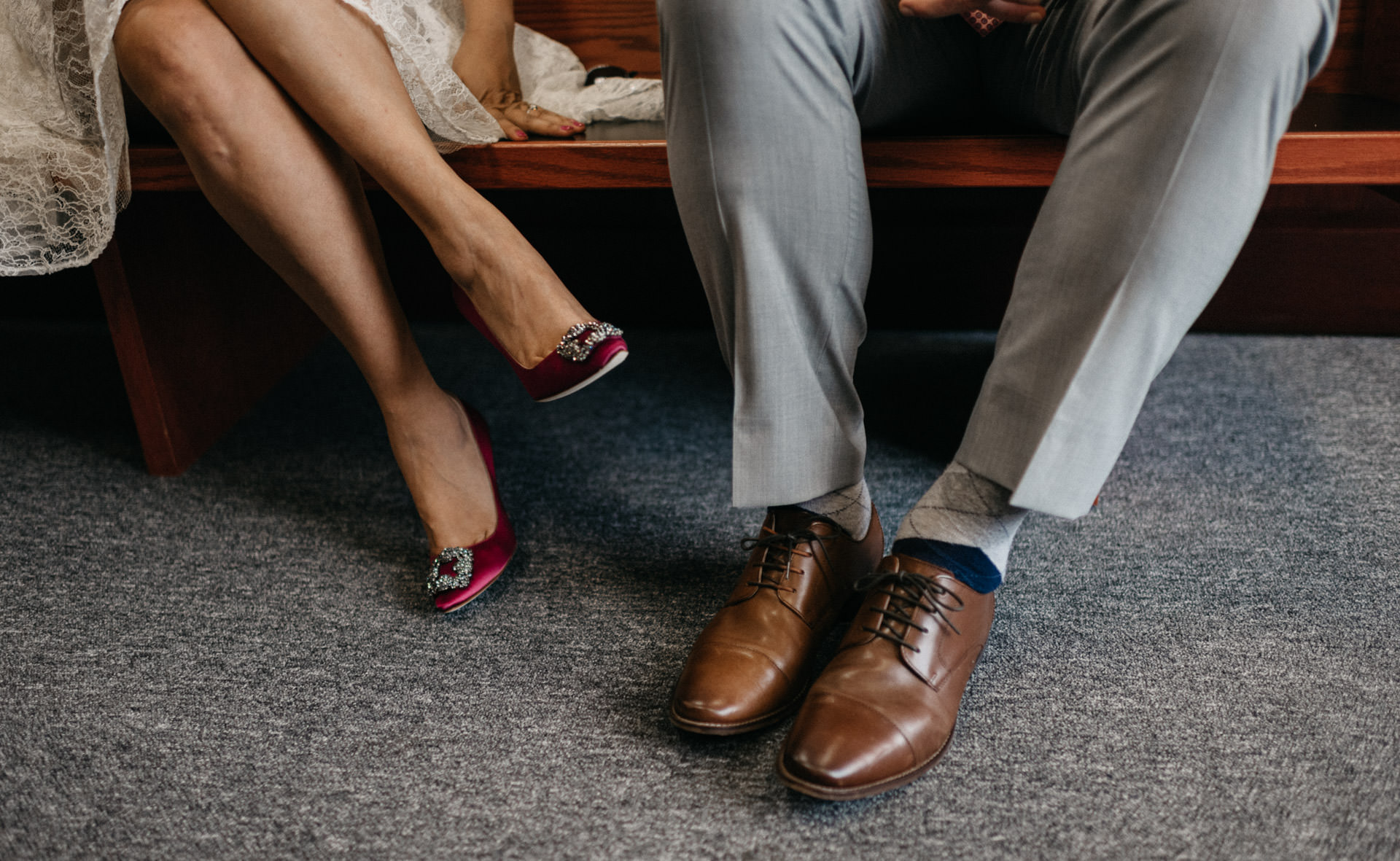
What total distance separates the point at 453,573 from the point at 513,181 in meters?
0.37

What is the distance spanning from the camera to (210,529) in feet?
2.97

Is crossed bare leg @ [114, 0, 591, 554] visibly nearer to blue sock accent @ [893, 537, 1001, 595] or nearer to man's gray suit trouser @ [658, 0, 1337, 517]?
man's gray suit trouser @ [658, 0, 1337, 517]

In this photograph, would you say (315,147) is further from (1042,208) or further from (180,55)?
(1042,208)

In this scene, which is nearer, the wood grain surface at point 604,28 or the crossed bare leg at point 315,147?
the crossed bare leg at point 315,147

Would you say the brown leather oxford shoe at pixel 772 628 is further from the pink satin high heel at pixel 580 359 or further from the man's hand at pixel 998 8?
the man's hand at pixel 998 8

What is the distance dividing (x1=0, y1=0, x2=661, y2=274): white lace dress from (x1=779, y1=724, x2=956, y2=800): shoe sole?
0.61 m

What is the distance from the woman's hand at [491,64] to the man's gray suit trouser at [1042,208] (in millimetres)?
313

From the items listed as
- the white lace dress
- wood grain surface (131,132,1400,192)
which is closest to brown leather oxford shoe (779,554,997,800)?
wood grain surface (131,132,1400,192)

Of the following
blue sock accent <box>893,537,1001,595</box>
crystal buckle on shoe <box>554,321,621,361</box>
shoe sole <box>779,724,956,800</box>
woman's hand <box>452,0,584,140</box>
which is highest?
woman's hand <box>452,0,584,140</box>

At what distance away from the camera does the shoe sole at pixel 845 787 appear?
0.53 m

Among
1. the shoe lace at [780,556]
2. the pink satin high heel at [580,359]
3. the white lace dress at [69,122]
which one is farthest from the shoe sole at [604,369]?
the white lace dress at [69,122]

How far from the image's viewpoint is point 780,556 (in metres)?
0.66

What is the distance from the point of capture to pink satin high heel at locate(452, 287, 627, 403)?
0.67 meters

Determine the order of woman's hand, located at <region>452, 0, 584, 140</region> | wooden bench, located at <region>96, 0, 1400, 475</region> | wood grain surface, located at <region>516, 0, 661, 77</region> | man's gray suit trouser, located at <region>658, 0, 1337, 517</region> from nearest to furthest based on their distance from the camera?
man's gray suit trouser, located at <region>658, 0, 1337, 517</region> → wooden bench, located at <region>96, 0, 1400, 475</region> → woman's hand, located at <region>452, 0, 584, 140</region> → wood grain surface, located at <region>516, 0, 661, 77</region>
